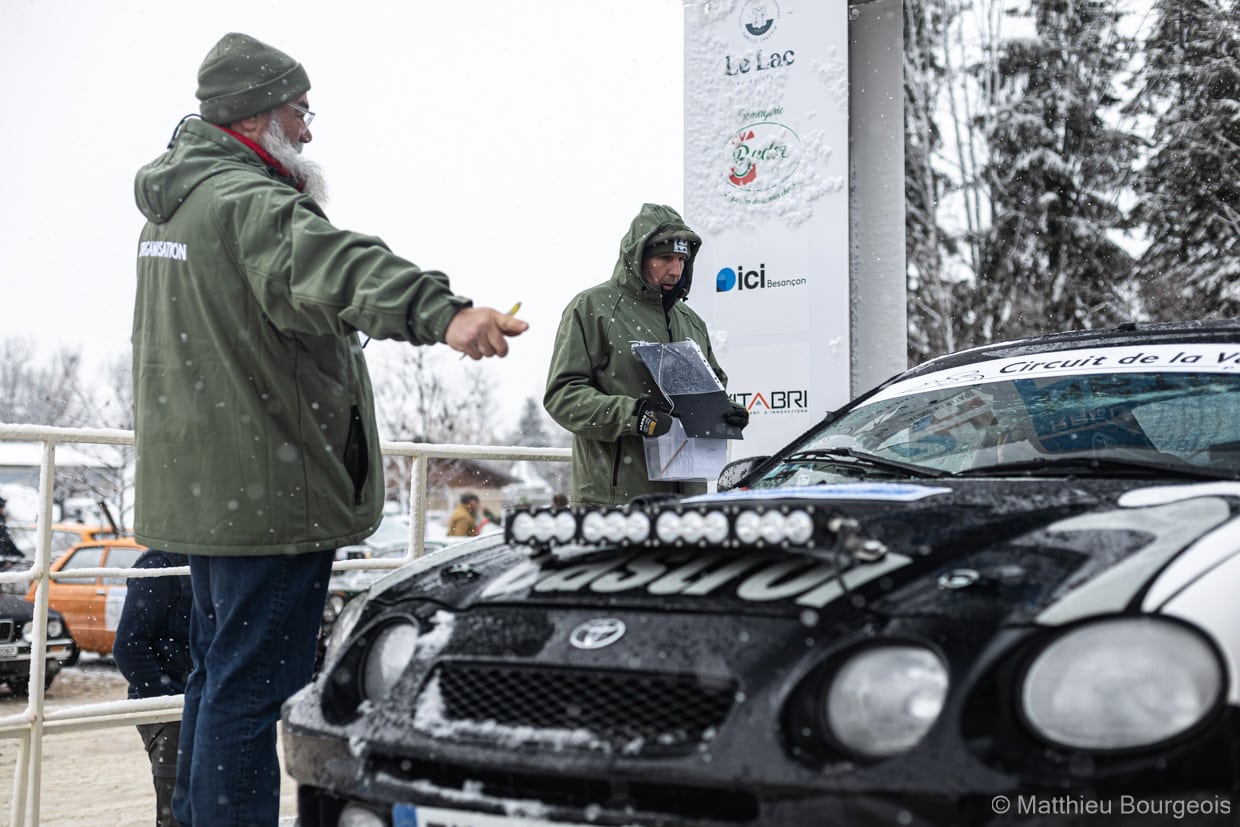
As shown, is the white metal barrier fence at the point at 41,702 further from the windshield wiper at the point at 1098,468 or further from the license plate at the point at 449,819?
the windshield wiper at the point at 1098,468

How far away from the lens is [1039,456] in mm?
2488

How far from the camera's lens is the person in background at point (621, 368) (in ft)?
12.7

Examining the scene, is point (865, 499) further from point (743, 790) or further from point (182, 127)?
point (182, 127)

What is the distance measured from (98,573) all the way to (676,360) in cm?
205

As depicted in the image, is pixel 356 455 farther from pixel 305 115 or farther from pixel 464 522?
pixel 464 522

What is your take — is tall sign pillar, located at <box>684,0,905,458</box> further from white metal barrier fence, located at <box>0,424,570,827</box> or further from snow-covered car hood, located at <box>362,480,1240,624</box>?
snow-covered car hood, located at <box>362,480,1240,624</box>

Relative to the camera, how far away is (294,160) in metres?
2.87

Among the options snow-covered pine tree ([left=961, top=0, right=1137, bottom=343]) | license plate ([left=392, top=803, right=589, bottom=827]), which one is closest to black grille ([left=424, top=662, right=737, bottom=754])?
license plate ([left=392, top=803, right=589, bottom=827])

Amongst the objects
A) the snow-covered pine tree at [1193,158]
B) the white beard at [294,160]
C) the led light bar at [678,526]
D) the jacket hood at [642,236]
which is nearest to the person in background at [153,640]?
the white beard at [294,160]

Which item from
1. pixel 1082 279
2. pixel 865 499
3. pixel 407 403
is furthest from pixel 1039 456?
pixel 407 403

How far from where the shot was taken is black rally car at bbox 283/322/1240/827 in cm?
145

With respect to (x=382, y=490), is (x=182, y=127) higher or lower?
higher

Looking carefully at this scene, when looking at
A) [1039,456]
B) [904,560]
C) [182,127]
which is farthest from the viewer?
[182,127]

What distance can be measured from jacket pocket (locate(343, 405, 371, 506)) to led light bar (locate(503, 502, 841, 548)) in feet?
2.06
